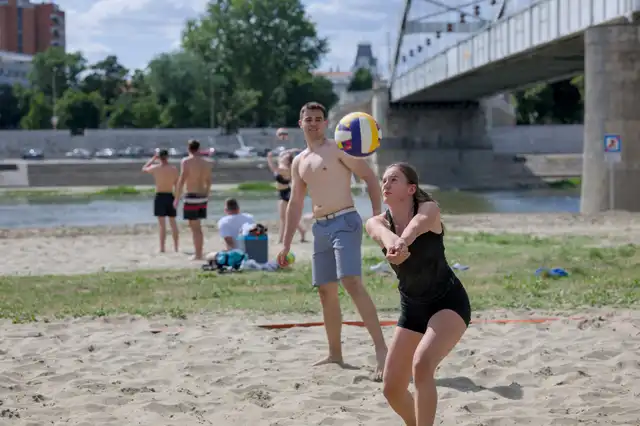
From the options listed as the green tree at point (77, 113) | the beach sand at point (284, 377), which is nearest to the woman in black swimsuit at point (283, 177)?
the beach sand at point (284, 377)

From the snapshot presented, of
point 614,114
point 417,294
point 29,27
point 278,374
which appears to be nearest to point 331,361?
point 278,374

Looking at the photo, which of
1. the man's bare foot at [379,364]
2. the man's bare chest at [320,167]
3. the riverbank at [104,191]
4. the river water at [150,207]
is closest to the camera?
the man's bare foot at [379,364]

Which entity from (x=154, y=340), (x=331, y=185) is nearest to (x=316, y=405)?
(x=331, y=185)

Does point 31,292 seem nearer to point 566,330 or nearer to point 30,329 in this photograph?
point 30,329

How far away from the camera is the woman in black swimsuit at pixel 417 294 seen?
5023 millimetres

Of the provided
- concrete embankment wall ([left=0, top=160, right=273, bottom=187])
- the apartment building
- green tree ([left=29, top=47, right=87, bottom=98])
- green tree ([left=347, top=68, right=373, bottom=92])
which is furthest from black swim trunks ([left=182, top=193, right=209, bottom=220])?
the apartment building

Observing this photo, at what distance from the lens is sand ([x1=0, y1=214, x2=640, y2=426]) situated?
6078 mm

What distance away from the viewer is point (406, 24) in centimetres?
6397

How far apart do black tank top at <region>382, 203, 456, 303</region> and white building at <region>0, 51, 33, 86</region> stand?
5993 inches

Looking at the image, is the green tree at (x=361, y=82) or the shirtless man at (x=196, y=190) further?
the green tree at (x=361, y=82)

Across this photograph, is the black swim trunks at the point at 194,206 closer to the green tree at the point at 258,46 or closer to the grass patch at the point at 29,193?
the grass patch at the point at 29,193

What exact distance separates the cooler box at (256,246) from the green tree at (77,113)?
101 metres

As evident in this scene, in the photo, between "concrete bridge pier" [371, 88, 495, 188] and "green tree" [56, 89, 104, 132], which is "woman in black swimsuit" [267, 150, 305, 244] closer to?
"concrete bridge pier" [371, 88, 495, 188]

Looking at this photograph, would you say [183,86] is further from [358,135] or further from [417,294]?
[417,294]
